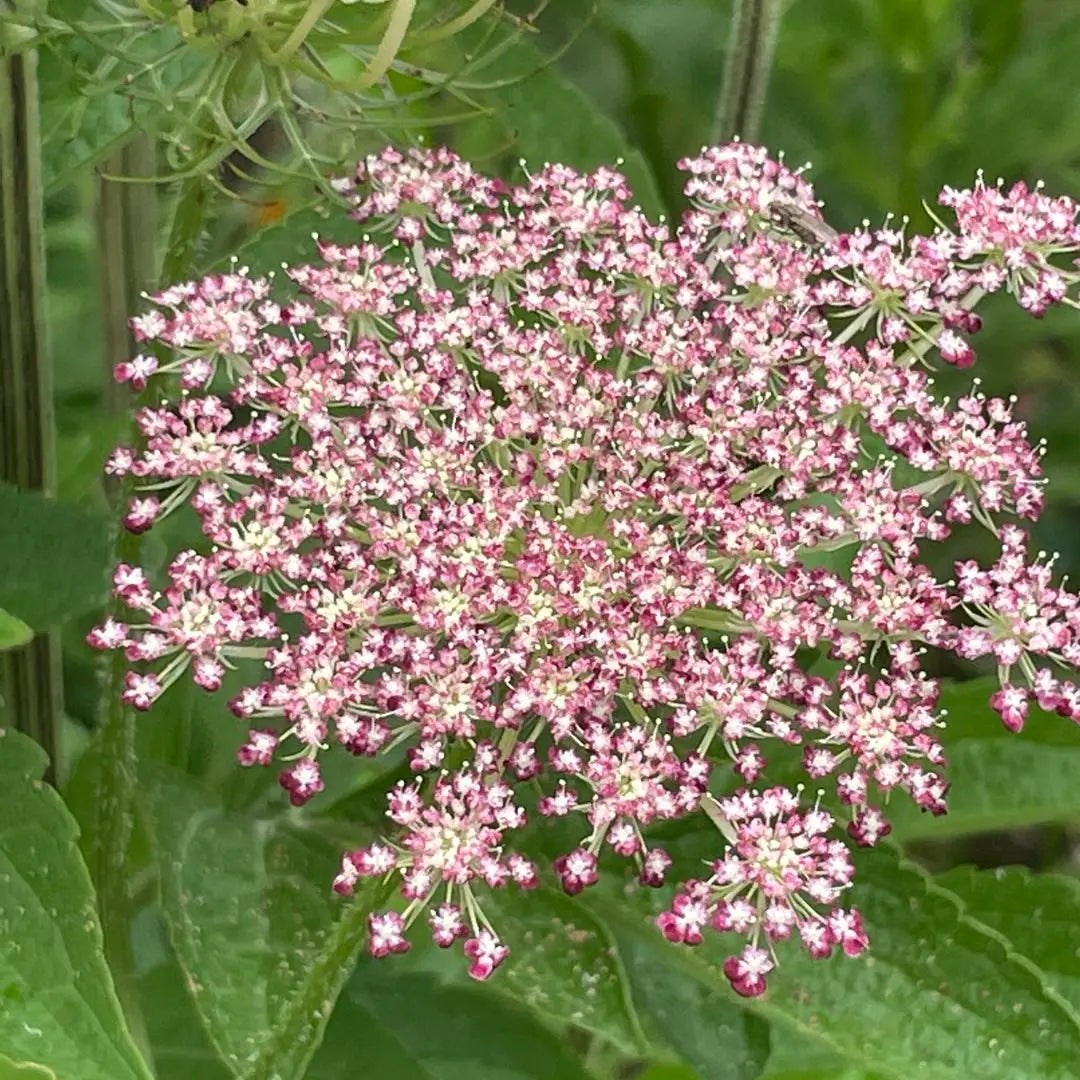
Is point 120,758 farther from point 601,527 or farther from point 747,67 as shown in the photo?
point 747,67

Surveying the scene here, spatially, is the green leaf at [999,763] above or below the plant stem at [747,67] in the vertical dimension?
below

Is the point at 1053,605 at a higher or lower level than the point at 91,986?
higher

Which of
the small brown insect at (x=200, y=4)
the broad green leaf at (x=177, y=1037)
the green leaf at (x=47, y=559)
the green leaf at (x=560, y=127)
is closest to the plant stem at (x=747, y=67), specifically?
the green leaf at (x=560, y=127)

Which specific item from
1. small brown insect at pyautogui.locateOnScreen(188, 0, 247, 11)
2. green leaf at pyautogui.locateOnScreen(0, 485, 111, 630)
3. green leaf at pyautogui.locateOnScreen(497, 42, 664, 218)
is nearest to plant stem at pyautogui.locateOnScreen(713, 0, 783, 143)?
green leaf at pyautogui.locateOnScreen(497, 42, 664, 218)

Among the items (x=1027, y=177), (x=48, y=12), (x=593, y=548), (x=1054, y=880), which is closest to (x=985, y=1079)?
(x=1054, y=880)

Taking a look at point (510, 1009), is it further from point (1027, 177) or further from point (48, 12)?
point (1027, 177)

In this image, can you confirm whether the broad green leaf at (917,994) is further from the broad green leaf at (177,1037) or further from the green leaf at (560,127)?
the green leaf at (560,127)
